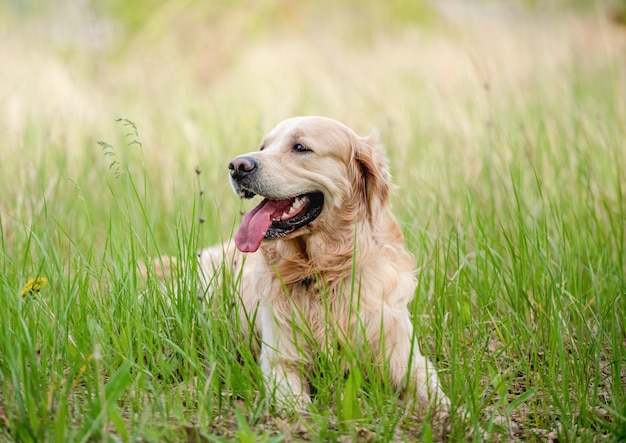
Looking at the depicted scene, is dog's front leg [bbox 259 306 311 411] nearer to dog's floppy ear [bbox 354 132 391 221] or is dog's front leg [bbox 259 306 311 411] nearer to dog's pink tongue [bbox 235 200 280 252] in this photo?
dog's pink tongue [bbox 235 200 280 252]

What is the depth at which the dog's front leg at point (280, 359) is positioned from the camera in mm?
2738

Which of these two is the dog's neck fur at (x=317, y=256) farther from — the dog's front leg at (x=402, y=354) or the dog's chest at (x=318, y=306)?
the dog's front leg at (x=402, y=354)

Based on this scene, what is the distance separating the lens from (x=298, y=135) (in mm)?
3188

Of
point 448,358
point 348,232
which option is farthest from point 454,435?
point 348,232

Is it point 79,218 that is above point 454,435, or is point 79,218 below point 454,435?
above

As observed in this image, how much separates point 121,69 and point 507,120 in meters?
4.88

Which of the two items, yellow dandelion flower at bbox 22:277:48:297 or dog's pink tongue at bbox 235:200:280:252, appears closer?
yellow dandelion flower at bbox 22:277:48:297

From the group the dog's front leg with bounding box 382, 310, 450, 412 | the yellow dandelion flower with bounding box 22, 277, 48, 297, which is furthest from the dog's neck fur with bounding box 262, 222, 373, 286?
the yellow dandelion flower with bounding box 22, 277, 48, 297

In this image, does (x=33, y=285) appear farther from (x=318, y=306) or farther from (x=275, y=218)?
(x=318, y=306)

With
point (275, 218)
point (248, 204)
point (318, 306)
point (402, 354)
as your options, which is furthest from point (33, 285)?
point (248, 204)

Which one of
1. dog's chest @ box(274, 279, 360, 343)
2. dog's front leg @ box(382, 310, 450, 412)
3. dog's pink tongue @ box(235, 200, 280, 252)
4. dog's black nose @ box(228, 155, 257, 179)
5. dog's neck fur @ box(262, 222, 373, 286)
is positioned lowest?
dog's front leg @ box(382, 310, 450, 412)

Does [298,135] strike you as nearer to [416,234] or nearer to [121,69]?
[416,234]

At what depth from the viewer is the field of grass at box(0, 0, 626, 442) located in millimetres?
2350

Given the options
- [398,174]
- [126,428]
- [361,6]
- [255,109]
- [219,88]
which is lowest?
[126,428]
